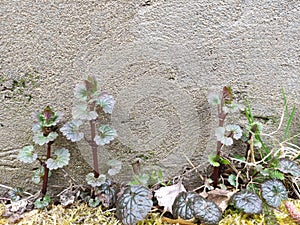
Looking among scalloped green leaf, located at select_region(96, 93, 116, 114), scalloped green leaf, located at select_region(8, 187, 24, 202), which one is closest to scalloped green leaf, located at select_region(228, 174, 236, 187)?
scalloped green leaf, located at select_region(96, 93, 116, 114)

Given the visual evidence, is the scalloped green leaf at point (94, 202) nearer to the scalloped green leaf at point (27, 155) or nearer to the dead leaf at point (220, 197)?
the scalloped green leaf at point (27, 155)

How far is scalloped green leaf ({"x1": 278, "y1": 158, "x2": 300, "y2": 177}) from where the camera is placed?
119 cm

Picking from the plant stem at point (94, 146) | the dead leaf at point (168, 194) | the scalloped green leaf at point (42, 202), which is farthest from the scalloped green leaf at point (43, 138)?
the dead leaf at point (168, 194)

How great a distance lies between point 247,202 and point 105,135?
528 millimetres

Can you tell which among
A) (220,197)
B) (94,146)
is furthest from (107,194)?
(220,197)

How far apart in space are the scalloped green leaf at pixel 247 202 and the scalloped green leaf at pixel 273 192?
1.8 inches

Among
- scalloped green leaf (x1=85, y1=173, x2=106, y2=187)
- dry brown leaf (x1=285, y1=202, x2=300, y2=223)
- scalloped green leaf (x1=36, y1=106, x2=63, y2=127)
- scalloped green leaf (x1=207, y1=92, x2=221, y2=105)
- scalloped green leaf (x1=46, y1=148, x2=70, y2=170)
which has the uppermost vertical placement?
scalloped green leaf (x1=207, y1=92, x2=221, y2=105)

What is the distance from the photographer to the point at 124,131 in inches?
49.1

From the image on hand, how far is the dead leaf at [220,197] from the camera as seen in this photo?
46.7 inches

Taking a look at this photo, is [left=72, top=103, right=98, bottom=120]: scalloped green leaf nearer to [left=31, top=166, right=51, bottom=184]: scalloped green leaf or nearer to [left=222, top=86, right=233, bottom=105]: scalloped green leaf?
[left=31, top=166, right=51, bottom=184]: scalloped green leaf

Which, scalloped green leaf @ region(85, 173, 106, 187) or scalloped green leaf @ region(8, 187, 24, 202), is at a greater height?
scalloped green leaf @ region(85, 173, 106, 187)

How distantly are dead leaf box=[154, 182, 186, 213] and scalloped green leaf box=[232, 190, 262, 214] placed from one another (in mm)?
202

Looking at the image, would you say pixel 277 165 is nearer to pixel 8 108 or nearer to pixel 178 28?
pixel 178 28

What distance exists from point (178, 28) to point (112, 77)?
28 centimetres
